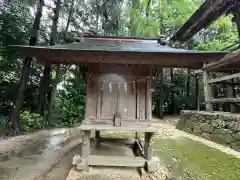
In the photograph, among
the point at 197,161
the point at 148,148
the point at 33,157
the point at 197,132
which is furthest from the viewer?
the point at 197,132

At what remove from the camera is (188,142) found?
24.2ft

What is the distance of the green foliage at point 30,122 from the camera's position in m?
9.21

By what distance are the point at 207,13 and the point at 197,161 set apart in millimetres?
3868

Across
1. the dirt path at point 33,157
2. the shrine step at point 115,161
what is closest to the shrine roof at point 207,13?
the shrine step at point 115,161

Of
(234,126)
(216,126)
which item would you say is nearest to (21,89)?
(216,126)

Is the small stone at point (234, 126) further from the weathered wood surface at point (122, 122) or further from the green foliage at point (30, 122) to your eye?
the green foliage at point (30, 122)

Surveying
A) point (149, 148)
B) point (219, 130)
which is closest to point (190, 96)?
point (219, 130)

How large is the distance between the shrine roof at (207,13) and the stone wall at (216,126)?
10.3 ft

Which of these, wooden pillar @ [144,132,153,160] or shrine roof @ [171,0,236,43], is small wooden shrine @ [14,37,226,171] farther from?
shrine roof @ [171,0,236,43]

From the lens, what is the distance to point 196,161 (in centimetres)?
520

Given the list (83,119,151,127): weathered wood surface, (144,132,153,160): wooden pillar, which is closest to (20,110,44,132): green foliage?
(83,119,151,127): weathered wood surface

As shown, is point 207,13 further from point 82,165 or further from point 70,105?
point 70,105

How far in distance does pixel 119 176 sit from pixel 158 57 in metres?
2.57

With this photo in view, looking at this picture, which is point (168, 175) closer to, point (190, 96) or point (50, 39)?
point (50, 39)
